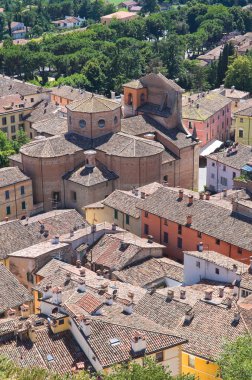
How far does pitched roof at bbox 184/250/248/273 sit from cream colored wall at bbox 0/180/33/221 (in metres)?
19.1

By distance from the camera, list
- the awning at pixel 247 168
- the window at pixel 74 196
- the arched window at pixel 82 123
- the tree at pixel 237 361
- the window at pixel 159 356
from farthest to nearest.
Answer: the arched window at pixel 82 123
the awning at pixel 247 168
the window at pixel 74 196
the window at pixel 159 356
the tree at pixel 237 361

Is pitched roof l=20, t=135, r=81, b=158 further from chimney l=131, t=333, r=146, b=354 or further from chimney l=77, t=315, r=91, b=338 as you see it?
chimney l=131, t=333, r=146, b=354

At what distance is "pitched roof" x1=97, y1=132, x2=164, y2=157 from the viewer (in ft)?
204

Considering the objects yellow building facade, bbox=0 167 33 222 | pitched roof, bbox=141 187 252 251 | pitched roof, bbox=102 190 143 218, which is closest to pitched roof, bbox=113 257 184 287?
pitched roof, bbox=141 187 252 251

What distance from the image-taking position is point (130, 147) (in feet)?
205

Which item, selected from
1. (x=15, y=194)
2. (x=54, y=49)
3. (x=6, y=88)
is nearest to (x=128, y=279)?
(x=15, y=194)

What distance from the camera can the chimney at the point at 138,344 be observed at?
32250 mm

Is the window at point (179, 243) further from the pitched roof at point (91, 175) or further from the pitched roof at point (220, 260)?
Answer: the pitched roof at point (91, 175)

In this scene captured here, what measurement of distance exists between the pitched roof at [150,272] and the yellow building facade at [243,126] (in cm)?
3572

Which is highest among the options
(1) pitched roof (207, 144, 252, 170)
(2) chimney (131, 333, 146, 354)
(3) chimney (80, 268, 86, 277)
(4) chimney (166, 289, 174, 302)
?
(2) chimney (131, 333, 146, 354)

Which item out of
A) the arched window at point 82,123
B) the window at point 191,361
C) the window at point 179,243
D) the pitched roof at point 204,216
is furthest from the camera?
the arched window at point 82,123

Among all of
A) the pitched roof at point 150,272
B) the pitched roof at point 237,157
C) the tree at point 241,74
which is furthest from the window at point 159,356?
the tree at point 241,74

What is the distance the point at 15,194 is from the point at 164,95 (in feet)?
57.7

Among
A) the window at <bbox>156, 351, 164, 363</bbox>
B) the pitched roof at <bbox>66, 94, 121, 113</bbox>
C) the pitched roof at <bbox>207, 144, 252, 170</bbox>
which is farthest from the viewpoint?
the pitched roof at <bbox>207, 144, 252, 170</bbox>
